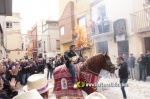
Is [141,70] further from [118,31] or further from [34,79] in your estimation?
[34,79]

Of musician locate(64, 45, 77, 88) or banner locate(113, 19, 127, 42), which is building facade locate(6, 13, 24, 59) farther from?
musician locate(64, 45, 77, 88)

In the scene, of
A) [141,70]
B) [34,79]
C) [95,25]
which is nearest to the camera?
[34,79]

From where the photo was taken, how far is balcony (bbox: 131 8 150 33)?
13.6 metres

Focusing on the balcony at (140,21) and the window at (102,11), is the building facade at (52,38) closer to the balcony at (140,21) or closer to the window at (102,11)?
the window at (102,11)

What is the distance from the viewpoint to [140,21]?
571 inches

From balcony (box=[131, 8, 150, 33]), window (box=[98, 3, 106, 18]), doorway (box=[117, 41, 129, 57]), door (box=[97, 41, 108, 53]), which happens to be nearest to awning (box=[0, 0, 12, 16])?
balcony (box=[131, 8, 150, 33])

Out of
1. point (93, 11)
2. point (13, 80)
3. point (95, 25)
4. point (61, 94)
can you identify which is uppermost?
point (93, 11)

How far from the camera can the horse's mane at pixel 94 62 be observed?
625 centimetres

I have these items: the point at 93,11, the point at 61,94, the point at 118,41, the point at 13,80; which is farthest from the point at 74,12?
the point at 13,80

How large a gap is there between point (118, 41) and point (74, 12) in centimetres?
974

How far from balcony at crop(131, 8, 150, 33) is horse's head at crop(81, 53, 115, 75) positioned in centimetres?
756

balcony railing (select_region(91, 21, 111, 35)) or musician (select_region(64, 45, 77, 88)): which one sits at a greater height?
balcony railing (select_region(91, 21, 111, 35))

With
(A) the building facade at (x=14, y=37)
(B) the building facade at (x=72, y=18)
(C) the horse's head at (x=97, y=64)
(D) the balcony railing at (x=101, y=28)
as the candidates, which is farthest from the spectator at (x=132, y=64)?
(A) the building facade at (x=14, y=37)

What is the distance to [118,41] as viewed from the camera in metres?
16.5
